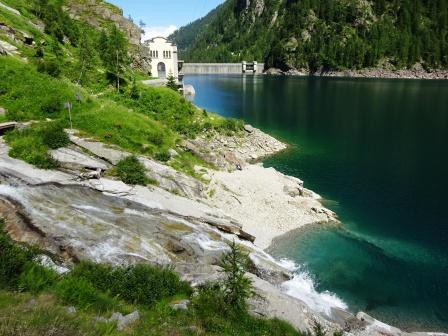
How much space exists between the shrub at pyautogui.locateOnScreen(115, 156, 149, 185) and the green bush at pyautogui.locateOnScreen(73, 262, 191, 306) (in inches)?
566

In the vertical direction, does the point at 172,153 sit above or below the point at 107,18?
below

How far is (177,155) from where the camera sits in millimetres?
48938

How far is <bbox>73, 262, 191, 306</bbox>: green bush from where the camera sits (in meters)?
19.7

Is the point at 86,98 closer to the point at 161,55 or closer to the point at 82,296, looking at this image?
the point at 82,296

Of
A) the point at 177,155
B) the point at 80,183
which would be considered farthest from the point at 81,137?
the point at 177,155

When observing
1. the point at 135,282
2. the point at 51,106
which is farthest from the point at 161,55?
the point at 135,282

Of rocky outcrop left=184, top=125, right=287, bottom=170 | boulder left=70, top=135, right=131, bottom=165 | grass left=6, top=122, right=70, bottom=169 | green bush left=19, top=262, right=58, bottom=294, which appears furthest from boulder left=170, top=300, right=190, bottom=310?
rocky outcrop left=184, top=125, right=287, bottom=170

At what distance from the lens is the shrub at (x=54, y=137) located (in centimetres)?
3525

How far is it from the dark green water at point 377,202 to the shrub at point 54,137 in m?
23.3

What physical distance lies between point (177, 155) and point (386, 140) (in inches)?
1979

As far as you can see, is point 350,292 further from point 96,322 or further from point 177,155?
point 177,155

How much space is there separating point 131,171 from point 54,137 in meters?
7.98

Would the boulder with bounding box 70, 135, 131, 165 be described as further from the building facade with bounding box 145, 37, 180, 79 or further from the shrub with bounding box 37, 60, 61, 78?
the building facade with bounding box 145, 37, 180, 79

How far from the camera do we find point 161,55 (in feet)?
398
